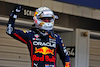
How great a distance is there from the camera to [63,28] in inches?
443

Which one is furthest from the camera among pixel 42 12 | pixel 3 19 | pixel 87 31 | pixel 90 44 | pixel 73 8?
pixel 90 44

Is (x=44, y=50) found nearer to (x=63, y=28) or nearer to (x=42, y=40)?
(x=42, y=40)

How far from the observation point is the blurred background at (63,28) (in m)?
10.0

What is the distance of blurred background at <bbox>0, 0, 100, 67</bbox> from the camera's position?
1001 centimetres

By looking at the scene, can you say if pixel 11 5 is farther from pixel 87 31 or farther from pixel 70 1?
pixel 87 31

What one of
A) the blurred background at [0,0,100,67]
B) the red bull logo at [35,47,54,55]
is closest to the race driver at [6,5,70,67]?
the red bull logo at [35,47,54,55]

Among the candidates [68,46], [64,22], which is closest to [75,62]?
[68,46]

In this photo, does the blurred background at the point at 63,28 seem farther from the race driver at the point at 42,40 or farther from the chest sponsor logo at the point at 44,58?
the chest sponsor logo at the point at 44,58

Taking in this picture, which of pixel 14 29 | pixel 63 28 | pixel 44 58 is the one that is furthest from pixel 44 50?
pixel 63 28

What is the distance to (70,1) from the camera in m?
8.45

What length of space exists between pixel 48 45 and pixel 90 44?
878 cm

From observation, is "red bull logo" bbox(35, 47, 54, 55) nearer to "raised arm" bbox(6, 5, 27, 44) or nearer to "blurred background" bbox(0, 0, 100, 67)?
"raised arm" bbox(6, 5, 27, 44)

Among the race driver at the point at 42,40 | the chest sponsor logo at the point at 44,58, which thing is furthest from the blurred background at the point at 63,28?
the chest sponsor logo at the point at 44,58

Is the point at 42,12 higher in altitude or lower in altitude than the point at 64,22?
lower
